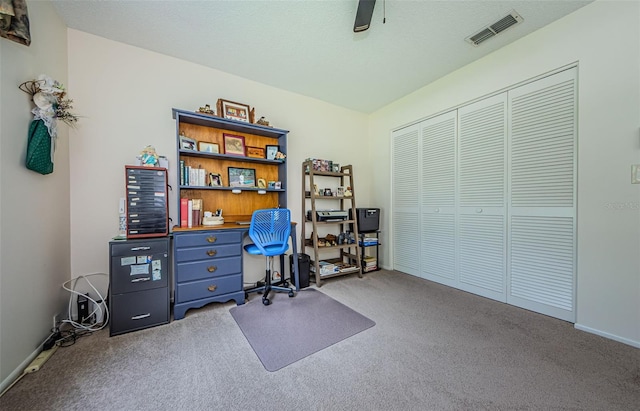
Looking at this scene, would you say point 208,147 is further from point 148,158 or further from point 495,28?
point 495,28

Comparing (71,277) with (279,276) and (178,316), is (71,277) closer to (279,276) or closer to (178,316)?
(178,316)

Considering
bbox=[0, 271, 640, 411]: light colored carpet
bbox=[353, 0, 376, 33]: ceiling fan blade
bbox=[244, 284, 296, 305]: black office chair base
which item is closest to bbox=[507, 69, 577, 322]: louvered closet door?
bbox=[0, 271, 640, 411]: light colored carpet

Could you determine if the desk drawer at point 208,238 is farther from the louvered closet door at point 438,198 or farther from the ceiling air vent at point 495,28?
the ceiling air vent at point 495,28

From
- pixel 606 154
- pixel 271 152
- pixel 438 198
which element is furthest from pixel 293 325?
pixel 606 154

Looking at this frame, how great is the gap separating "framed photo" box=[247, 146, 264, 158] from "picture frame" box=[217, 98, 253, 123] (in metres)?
0.34

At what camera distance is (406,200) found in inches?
133

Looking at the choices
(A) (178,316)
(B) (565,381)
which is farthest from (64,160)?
(B) (565,381)

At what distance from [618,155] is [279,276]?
11.4 feet

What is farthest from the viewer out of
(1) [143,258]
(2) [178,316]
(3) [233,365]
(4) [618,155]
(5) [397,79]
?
(5) [397,79]

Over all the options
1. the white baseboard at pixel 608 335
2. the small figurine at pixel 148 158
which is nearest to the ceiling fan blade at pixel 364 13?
the small figurine at pixel 148 158

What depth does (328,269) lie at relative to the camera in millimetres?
3070

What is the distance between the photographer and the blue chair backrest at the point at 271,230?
2.30m

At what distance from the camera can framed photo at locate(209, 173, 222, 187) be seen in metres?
2.53

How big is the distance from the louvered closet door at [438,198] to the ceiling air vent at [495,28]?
779 mm
